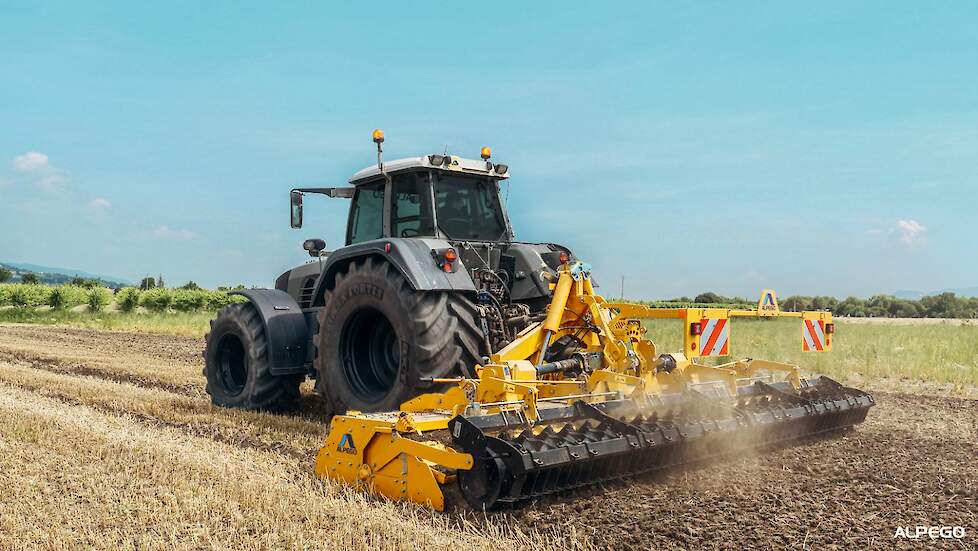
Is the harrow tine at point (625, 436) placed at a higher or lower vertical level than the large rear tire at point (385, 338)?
lower

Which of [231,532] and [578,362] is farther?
[578,362]

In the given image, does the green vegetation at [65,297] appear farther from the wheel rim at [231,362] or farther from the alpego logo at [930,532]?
the alpego logo at [930,532]

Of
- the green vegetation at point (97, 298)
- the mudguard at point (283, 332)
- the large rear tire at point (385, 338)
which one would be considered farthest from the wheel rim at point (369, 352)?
the green vegetation at point (97, 298)

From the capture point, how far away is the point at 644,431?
14.1 feet

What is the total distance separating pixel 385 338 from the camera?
605 centimetres

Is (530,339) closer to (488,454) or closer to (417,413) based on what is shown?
(417,413)

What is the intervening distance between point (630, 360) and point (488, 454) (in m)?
1.63

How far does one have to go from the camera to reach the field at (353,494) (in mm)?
3570

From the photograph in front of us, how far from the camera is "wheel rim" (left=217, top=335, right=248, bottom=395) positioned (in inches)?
305

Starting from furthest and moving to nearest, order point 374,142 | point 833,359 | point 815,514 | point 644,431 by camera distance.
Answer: point 833,359 → point 374,142 → point 644,431 → point 815,514

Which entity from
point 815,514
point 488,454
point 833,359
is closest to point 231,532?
point 488,454

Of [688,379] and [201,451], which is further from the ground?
[688,379]

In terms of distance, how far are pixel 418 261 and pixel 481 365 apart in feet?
2.89

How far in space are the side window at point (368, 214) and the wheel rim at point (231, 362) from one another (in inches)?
69.8
